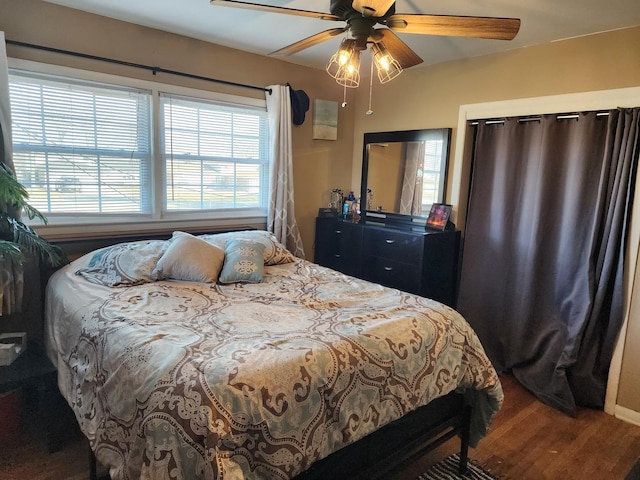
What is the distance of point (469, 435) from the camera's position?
211 cm

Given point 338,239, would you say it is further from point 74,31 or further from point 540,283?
point 74,31

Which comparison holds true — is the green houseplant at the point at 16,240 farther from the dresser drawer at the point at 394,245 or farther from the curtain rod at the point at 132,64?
the dresser drawer at the point at 394,245

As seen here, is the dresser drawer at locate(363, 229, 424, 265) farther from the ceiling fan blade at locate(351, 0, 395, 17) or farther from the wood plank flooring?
the ceiling fan blade at locate(351, 0, 395, 17)

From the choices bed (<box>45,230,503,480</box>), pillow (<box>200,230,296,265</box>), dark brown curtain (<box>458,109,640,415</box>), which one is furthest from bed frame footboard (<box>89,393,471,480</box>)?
pillow (<box>200,230,296,265</box>)

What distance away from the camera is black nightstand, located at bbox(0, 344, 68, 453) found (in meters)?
2.04

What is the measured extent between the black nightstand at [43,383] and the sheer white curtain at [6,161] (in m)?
0.37

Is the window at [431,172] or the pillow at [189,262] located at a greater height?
the window at [431,172]

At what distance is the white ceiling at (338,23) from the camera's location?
2.31 metres

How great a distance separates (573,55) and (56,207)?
3572 millimetres

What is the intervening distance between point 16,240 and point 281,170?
199 cm

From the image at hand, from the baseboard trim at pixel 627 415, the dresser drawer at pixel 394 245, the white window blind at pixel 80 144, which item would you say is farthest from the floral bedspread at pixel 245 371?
the baseboard trim at pixel 627 415

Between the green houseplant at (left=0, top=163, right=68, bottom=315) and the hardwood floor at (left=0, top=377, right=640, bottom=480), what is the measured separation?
0.80 metres

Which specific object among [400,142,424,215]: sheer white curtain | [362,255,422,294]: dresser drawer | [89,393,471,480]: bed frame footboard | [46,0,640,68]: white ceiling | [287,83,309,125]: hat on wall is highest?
[46,0,640,68]: white ceiling

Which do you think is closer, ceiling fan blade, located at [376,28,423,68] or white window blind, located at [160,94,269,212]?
ceiling fan blade, located at [376,28,423,68]
